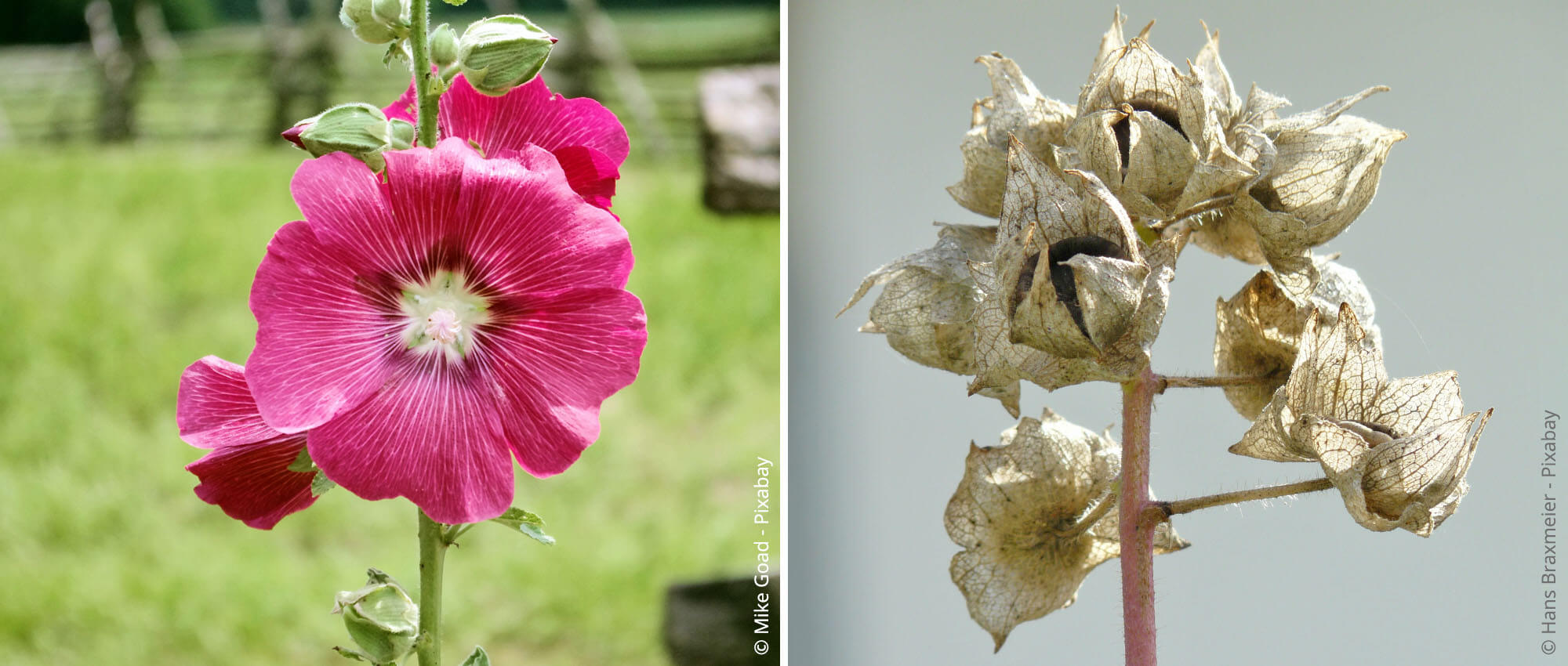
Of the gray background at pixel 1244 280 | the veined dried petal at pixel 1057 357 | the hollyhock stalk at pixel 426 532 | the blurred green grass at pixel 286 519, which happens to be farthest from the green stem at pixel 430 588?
the blurred green grass at pixel 286 519

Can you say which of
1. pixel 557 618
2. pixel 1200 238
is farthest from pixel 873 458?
pixel 1200 238

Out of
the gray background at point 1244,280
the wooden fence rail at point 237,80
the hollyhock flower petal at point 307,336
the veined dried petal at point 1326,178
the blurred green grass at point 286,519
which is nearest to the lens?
the hollyhock flower petal at point 307,336

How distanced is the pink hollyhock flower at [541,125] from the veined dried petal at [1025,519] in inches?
6.0

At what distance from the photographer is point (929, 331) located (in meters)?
0.33

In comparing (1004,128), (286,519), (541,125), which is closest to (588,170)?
(541,125)

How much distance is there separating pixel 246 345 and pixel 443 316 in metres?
1.15

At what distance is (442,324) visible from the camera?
0.22m

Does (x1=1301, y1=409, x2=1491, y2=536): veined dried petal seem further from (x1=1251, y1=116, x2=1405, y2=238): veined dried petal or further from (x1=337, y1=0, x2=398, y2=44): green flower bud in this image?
(x1=337, y1=0, x2=398, y2=44): green flower bud

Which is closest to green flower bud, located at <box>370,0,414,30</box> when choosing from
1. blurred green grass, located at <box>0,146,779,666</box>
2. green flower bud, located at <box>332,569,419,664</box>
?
green flower bud, located at <box>332,569,419,664</box>

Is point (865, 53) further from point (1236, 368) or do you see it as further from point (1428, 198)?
point (1236, 368)

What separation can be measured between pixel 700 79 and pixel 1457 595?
2.88 ft

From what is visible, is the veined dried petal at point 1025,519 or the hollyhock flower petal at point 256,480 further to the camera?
the veined dried petal at point 1025,519

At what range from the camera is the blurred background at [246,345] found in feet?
3.69

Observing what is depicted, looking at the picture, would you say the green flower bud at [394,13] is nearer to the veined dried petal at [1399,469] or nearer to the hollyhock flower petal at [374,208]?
the hollyhock flower petal at [374,208]
